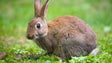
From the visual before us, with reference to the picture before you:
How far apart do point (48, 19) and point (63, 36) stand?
6.93 metres

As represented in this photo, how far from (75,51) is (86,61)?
0.79 m

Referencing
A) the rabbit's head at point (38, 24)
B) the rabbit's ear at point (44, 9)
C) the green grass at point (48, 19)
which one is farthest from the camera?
the rabbit's ear at point (44, 9)

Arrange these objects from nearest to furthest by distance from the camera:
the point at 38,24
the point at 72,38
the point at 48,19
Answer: the point at 72,38, the point at 38,24, the point at 48,19

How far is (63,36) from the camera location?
9562mm

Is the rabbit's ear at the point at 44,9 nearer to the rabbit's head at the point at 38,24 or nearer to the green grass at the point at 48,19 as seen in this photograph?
the rabbit's head at the point at 38,24

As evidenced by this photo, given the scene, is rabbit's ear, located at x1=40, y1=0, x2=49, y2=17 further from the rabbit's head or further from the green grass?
the green grass

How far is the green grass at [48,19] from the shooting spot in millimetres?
9242

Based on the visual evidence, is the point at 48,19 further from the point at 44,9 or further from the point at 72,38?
the point at 72,38

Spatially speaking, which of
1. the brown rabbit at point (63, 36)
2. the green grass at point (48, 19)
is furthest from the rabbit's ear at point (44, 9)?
the green grass at point (48, 19)

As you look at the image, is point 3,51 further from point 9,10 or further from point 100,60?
point 9,10

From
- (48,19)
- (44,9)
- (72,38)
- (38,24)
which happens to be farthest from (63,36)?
(48,19)

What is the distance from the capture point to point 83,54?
9.58m

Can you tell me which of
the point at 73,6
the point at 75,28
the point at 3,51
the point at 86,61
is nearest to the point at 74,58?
the point at 86,61

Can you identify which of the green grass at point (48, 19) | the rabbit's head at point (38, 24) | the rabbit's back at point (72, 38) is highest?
the rabbit's head at point (38, 24)
